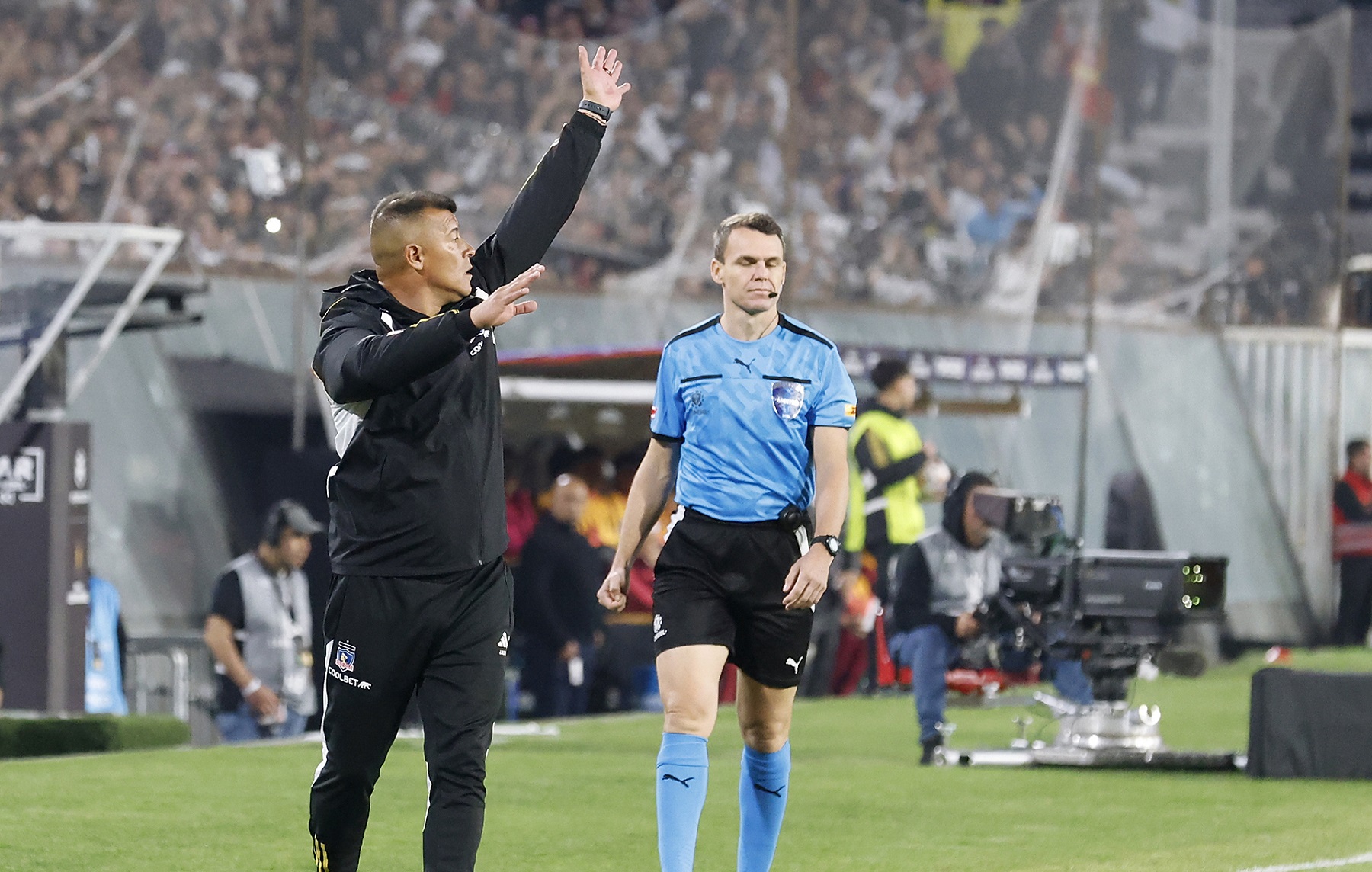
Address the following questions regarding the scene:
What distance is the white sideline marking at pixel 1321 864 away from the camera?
695cm

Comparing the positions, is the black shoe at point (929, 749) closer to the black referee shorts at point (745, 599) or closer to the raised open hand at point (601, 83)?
the black referee shorts at point (745, 599)

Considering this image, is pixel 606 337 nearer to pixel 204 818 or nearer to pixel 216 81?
pixel 216 81

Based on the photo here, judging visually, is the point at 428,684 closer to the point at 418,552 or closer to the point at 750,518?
the point at 418,552

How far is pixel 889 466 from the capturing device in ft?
40.7

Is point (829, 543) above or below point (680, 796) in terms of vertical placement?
above

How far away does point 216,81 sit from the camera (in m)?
15.8

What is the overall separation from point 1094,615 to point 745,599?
4528mm

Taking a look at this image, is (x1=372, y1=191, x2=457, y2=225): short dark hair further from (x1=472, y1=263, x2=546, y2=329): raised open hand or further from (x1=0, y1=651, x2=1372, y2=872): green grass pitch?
(x1=0, y1=651, x2=1372, y2=872): green grass pitch

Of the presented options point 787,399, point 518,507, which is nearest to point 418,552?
point 787,399

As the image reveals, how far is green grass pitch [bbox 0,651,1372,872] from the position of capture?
7.26 metres

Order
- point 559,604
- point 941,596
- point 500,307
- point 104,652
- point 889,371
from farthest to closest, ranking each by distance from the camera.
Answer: point 559,604 → point 889,371 → point 104,652 → point 941,596 → point 500,307

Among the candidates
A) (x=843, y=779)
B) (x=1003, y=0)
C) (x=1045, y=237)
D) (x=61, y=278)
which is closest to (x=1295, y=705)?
(x=843, y=779)

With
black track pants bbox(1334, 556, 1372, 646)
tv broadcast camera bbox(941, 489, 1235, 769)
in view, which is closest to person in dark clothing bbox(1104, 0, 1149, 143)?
black track pants bbox(1334, 556, 1372, 646)

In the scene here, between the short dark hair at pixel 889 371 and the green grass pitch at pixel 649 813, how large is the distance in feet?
6.76
